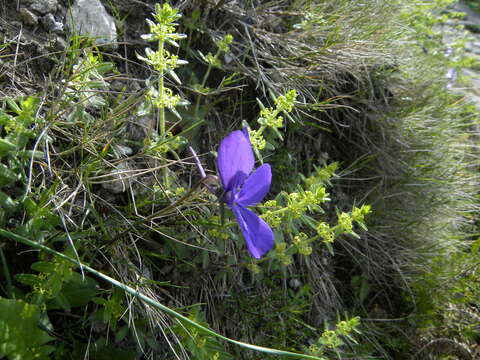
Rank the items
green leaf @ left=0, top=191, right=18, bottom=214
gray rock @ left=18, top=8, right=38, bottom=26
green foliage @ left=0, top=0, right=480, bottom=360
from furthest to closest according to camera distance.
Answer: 1. gray rock @ left=18, top=8, right=38, bottom=26
2. green foliage @ left=0, top=0, right=480, bottom=360
3. green leaf @ left=0, top=191, right=18, bottom=214

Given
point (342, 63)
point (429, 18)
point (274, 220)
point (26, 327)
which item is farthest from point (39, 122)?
point (429, 18)

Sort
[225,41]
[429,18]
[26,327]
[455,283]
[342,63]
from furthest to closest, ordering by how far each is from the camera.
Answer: [429,18]
[455,283]
[342,63]
[225,41]
[26,327]

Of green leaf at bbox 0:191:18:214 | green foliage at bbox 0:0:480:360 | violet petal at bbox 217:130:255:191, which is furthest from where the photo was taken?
green foliage at bbox 0:0:480:360

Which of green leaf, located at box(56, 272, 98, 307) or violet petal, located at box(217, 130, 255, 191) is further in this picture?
green leaf, located at box(56, 272, 98, 307)

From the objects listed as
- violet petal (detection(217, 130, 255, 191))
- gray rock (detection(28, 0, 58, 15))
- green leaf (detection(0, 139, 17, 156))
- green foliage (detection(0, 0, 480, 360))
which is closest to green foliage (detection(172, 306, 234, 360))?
green foliage (detection(0, 0, 480, 360))

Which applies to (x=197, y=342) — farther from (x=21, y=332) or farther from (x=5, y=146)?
(x=5, y=146)

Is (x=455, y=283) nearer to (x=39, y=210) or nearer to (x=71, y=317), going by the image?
(x=71, y=317)

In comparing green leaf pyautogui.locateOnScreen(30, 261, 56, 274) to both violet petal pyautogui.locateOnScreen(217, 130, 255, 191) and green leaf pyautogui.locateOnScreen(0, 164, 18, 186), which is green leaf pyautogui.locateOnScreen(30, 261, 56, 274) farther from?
violet petal pyautogui.locateOnScreen(217, 130, 255, 191)
